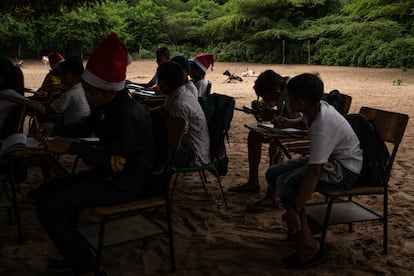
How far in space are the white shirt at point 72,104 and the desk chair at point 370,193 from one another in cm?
259

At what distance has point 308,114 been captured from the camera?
3186 mm

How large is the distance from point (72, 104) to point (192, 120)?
60.2 inches

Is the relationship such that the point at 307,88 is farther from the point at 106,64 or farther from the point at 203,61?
the point at 203,61

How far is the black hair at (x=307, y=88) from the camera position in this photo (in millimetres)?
3121

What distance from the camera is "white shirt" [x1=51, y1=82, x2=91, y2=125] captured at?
5031 mm

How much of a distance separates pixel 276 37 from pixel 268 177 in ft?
97.3

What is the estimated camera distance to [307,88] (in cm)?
312

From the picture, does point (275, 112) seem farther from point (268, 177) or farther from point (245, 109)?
point (268, 177)


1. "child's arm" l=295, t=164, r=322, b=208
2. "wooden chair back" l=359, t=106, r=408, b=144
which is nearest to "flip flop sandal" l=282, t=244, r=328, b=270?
"child's arm" l=295, t=164, r=322, b=208

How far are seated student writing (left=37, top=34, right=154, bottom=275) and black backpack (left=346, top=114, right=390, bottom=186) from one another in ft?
4.84

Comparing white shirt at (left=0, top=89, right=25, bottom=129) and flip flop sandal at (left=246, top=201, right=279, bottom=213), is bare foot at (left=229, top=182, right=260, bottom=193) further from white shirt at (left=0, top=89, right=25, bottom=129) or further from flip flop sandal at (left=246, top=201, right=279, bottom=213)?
white shirt at (left=0, top=89, right=25, bottom=129)

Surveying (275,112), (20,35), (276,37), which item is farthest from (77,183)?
(20,35)

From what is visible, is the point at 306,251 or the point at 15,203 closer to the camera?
the point at 306,251

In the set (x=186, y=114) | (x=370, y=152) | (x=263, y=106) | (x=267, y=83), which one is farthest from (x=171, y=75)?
(x=370, y=152)
